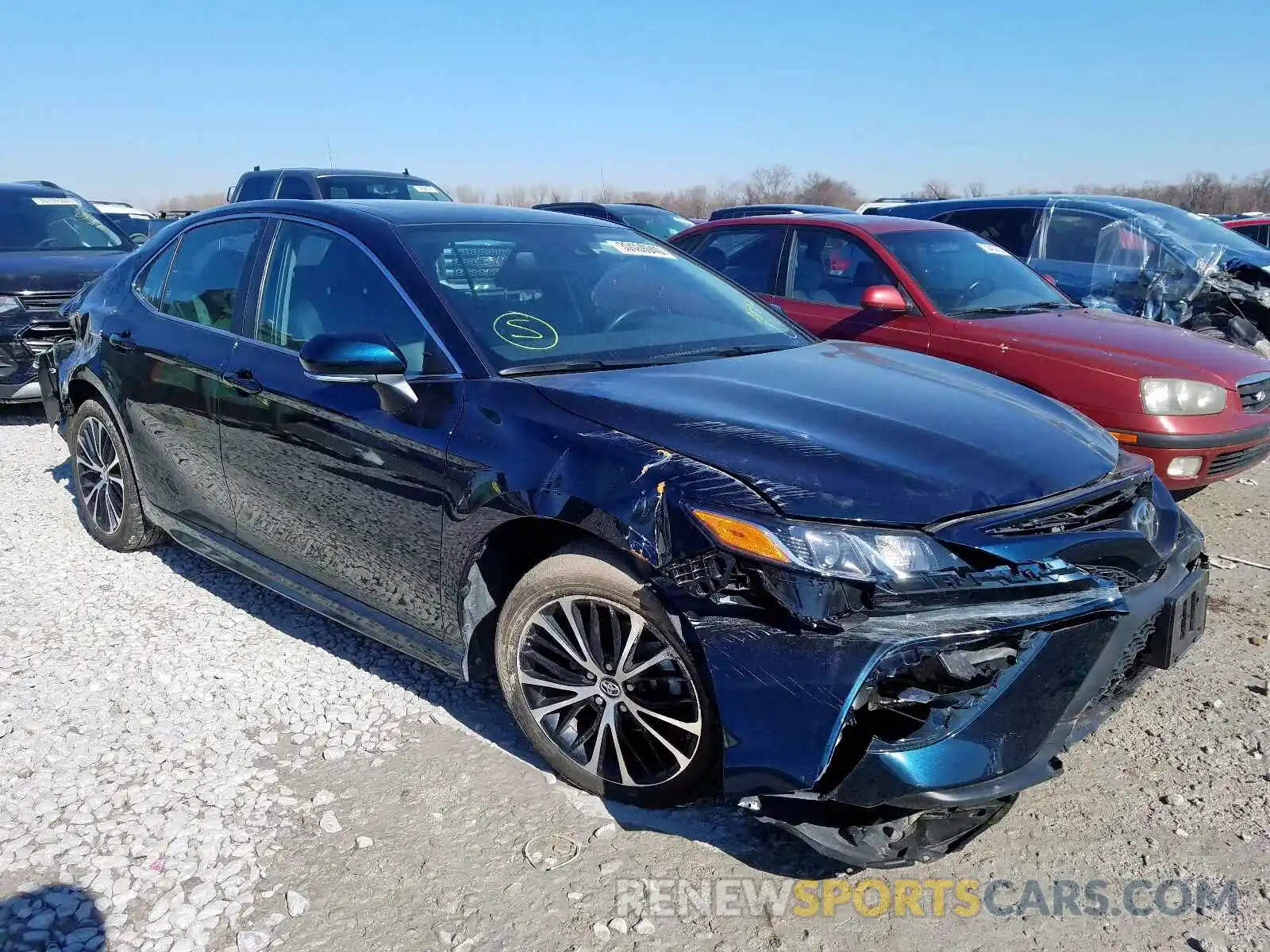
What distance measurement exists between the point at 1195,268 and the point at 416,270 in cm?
682

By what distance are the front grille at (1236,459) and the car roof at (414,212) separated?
315 cm

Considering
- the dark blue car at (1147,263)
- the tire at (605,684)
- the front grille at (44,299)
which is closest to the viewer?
the tire at (605,684)

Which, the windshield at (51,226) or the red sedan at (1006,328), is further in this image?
the windshield at (51,226)

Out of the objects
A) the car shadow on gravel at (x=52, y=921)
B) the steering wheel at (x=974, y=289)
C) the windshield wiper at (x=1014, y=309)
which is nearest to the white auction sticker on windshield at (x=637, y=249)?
the windshield wiper at (x=1014, y=309)

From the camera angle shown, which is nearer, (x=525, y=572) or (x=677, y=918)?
(x=677, y=918)

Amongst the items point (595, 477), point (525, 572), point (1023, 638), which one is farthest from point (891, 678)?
point (525, 572)

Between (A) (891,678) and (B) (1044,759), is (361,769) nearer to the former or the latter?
(A) (891,678)

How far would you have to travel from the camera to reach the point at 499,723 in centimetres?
319

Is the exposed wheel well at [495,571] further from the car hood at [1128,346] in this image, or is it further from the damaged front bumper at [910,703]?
the car hood at [1128,346]

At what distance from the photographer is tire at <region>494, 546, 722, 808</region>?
2443 millimetres

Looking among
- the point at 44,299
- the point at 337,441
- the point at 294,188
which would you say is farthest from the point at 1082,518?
the point at 294,188

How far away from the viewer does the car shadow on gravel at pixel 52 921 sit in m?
2.21

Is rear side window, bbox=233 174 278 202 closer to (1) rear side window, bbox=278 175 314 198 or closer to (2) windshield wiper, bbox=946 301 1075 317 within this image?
(1) rear side window, bbox=278 175 314 198

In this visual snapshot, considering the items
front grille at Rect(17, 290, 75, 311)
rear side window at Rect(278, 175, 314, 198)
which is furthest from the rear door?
rear side window at Rect(278, 175, 314, 198)
